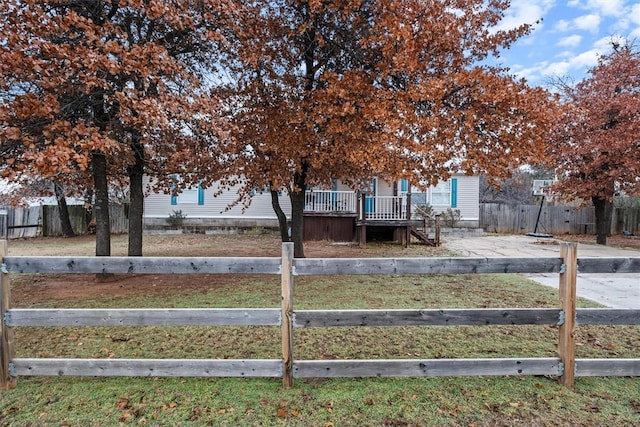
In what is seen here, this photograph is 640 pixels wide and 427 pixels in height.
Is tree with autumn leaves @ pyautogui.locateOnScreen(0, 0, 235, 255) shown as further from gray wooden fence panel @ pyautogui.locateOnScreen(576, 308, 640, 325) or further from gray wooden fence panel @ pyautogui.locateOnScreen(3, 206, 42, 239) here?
gray wooden fence panel @ pyautogui.locateOnScreen(3, 206, 42, 239)

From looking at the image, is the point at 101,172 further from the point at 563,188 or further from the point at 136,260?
the point at 563,188

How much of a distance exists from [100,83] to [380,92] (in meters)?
4.57

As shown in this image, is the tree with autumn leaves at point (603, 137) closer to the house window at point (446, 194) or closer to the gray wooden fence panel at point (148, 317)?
the house window at point (446, 194)

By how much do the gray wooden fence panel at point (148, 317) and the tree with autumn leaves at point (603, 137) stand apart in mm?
16659

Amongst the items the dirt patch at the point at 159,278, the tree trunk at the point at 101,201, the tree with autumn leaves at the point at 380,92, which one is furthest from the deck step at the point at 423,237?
the tree trunk at the point at 101,201

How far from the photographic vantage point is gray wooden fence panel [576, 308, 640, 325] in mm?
3275

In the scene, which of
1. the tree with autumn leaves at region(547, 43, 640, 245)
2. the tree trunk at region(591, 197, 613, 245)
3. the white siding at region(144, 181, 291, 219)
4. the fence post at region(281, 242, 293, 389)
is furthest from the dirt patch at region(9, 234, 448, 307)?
the tree trunk at region(591, 197, 613, 245)

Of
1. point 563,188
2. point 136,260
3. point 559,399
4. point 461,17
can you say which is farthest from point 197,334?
point 563,188

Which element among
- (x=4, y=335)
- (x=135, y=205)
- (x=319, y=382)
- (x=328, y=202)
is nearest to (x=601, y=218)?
(x=328, y=202)

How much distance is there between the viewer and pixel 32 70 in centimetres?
518

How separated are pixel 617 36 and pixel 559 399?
23.6 meters

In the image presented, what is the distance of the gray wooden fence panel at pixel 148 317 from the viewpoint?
124 inches

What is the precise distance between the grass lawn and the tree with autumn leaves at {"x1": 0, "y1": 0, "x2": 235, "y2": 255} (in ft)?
8.05

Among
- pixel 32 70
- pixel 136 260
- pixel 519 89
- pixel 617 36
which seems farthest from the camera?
pixel 617 36
